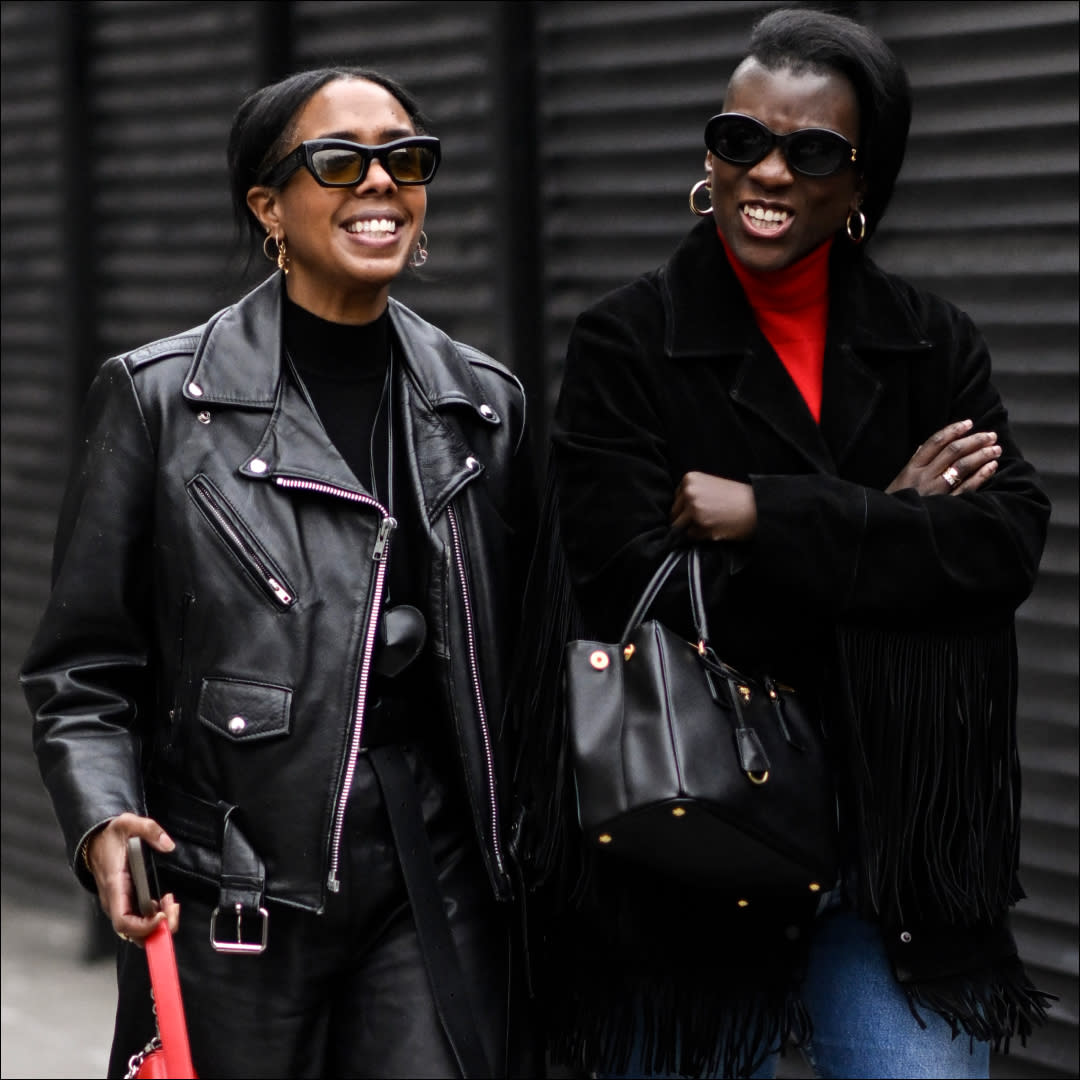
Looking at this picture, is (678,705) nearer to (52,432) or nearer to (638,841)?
(638,841)

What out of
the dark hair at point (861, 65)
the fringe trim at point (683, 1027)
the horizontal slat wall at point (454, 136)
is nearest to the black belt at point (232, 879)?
the fringe trim at point (683, 1027)

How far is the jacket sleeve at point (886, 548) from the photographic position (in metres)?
2.80

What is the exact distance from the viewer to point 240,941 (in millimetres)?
2898

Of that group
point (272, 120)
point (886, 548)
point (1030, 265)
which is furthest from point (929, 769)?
point (1030, 265)

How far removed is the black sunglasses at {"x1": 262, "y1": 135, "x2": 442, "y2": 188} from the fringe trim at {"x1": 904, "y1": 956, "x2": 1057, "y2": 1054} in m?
1.46

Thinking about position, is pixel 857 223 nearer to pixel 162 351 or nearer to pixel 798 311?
pixel 798 311

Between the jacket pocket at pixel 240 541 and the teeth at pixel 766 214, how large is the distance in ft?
2.90

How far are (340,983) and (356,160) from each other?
126 centimetres

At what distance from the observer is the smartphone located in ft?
8.84

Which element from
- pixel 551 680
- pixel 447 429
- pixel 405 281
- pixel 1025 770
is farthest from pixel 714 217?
pixel 405 281

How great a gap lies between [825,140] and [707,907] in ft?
3.80

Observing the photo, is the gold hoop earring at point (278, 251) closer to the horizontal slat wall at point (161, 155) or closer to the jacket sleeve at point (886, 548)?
the jacket sleeve at point (886, 548)

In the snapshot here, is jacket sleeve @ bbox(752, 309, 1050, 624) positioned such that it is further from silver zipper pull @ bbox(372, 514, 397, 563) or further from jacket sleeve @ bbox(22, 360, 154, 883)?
jacket sleeve @ bbox(22, 360, 154, 883)

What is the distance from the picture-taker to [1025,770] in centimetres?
426
